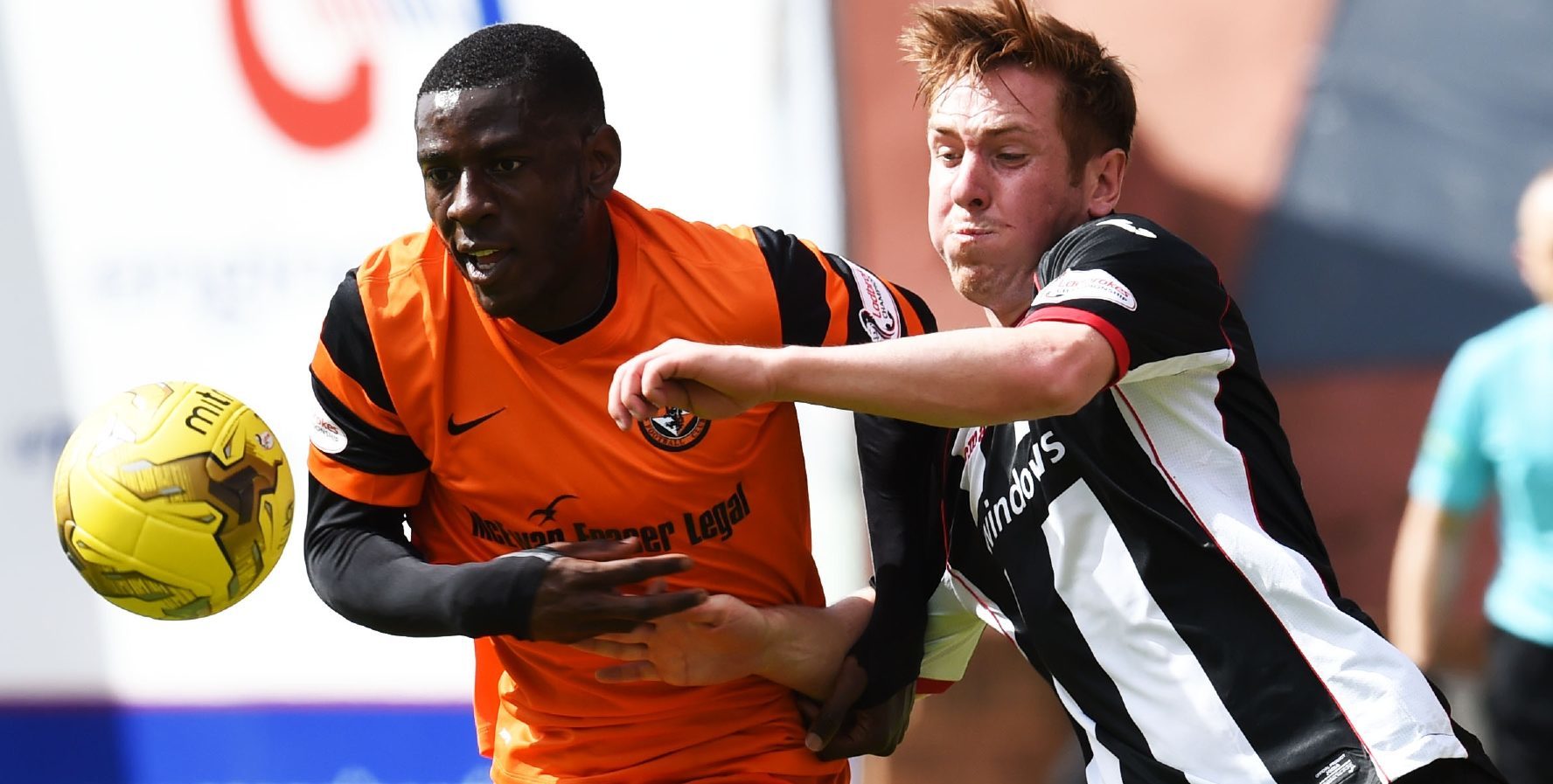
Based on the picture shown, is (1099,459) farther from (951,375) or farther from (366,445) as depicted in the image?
(366,445)

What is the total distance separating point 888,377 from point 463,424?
32.2 inches

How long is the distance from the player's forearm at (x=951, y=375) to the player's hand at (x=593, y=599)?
16.1 inches

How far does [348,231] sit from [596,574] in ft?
8.83

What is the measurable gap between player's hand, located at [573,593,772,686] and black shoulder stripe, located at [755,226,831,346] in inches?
16.8

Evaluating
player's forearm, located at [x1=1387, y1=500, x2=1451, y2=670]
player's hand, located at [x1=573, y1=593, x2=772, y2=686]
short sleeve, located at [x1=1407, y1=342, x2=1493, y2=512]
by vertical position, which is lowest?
player's forearm, located at [x1=1387, y1=500, x2=1451, y2=670]

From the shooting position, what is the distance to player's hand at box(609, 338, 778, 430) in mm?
1948

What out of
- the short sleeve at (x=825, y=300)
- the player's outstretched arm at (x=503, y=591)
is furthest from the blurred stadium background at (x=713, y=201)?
the player's outstretched arm at (x=503, y=591)

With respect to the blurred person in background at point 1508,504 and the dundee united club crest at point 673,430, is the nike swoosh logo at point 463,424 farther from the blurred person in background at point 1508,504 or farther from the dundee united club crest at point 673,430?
the blurred person in background at point 1508,504

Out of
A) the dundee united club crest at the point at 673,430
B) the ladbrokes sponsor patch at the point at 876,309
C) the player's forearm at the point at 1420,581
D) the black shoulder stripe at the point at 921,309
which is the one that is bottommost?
the player's forearm at the point at 1420,581

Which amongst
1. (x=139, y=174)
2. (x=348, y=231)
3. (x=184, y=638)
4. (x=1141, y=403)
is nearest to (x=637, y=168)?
(x=348, y=231)

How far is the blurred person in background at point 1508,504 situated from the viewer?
150 inches

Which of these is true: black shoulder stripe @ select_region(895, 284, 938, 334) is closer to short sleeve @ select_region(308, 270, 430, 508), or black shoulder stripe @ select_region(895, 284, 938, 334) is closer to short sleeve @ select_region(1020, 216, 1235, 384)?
short sleeve @ select_region(1020, 216, 1235, 384)

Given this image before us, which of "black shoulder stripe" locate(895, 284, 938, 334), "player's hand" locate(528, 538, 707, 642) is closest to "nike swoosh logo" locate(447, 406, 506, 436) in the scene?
"player's hand" locate(528, 538, 707, 642)

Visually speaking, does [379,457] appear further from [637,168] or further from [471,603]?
[637,168]
